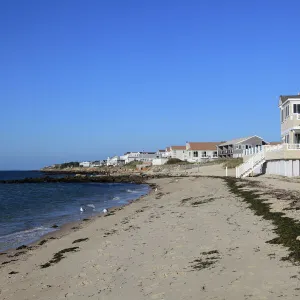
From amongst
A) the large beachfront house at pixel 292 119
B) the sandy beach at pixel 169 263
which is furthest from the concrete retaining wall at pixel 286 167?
the sandy beach at pixel 169 263

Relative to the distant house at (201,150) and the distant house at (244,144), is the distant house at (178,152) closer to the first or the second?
the distant house at (201,150)

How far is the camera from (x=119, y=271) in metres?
8.76

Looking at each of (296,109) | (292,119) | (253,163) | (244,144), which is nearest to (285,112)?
(296,109)

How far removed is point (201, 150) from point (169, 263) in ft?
324

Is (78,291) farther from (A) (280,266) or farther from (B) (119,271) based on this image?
(A) (280,266)

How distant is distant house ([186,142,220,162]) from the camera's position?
105m

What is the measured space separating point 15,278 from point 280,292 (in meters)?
6.44

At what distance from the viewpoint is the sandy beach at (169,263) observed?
265 inches

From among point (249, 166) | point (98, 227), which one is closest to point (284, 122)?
point (249, 166)

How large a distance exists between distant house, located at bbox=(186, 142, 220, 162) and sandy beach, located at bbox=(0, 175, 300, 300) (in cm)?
9036

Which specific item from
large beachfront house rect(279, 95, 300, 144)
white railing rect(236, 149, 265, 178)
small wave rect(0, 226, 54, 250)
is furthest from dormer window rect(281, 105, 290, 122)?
small wave rect(0, 226, 54, 250)

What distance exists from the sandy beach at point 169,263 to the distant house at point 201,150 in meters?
90.4

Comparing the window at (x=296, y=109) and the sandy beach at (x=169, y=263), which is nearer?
the sandy beach at (x=169, y=263)

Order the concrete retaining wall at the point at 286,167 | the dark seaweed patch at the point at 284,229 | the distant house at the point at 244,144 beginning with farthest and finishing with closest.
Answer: the distant house at the point at 244,144, the concrete retaining wall at the point at 286,167, the dark seaweed patch at the point at 284,229
